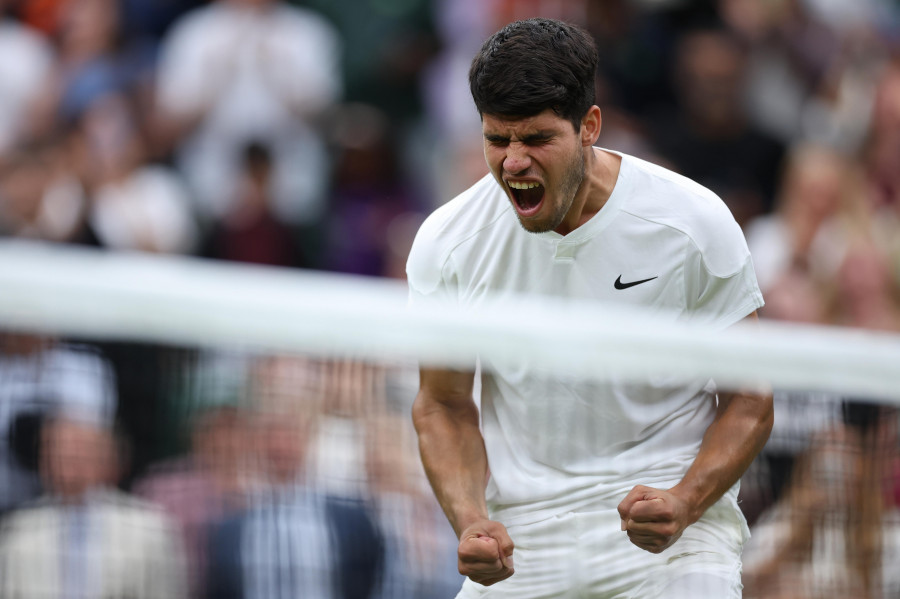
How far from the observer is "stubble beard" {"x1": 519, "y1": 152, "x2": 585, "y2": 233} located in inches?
152

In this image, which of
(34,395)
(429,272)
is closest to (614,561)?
(429,272)

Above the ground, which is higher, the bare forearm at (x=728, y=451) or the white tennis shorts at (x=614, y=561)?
the bare forearm at (x=728, y=451)

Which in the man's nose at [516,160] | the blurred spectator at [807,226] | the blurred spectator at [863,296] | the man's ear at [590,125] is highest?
the blurred spectator at [807,226]

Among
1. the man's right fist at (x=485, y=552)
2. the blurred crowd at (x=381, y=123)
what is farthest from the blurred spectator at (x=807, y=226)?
the man's right fist at (x=485, y=552)

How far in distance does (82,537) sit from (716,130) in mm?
6477

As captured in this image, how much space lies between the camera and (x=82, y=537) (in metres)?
3.51

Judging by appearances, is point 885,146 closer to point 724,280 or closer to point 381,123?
point 381,123

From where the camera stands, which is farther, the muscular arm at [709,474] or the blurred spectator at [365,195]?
the blurred spectator at [365,195]

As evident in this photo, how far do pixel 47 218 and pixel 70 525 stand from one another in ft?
16.6

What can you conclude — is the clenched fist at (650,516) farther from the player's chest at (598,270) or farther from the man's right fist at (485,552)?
the player's chest at (598,270)

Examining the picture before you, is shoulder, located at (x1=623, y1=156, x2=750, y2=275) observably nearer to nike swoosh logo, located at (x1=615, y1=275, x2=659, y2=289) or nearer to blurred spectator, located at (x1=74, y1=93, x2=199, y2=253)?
nike swoosh logo, located at (x1=615, y1=275, x2=659, y2=289)

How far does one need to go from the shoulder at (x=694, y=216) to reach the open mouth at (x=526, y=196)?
0.28 m

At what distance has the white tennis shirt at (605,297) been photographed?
3.92 meters

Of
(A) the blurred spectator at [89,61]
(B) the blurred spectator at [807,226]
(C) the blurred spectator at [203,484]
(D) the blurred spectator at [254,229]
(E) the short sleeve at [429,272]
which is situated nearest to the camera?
(C) the blurred spectator at [203,484]
